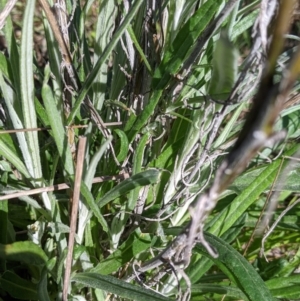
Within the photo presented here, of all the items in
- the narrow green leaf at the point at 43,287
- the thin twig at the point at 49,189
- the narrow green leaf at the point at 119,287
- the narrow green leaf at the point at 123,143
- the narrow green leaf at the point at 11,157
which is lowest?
the narrow green leaf at the point at 43,287

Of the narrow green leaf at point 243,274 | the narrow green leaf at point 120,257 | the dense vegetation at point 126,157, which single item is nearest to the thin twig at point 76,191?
the dense vegetation at point 126,157

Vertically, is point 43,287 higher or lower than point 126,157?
lower

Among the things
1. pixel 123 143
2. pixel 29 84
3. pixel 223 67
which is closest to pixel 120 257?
pixel 123 143

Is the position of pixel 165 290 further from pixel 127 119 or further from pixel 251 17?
pixel 251 17

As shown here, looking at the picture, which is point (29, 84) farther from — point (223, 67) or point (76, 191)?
point (223, 67)

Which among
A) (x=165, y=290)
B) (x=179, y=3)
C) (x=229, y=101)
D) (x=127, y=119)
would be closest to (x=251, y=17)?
(x=179, y=3)

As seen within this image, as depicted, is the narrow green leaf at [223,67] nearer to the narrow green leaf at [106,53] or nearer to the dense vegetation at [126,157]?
the dense vegetation at [126,157]

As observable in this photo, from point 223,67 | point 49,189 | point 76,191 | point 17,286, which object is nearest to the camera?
point 223,67
